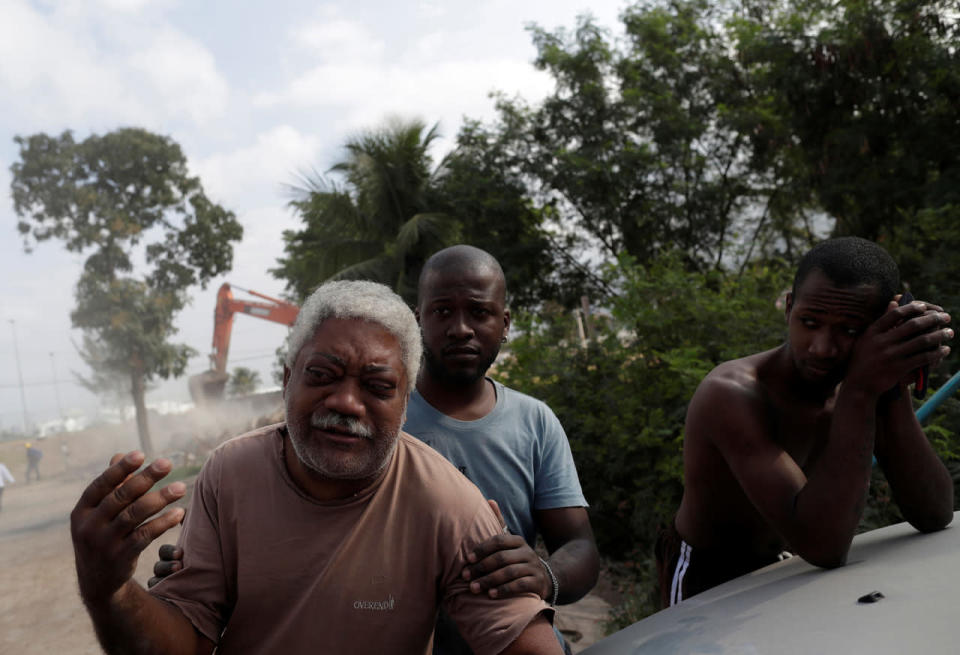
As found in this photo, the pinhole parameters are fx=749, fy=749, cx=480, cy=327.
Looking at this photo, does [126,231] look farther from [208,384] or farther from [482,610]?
[482,610]

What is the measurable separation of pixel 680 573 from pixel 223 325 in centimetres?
2090

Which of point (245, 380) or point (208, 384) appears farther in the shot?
point (245, 380)

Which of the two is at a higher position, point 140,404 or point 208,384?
point 208,384

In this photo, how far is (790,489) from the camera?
6.39 ft

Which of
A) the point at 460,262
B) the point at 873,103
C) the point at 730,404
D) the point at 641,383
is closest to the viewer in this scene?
the point at 730,404

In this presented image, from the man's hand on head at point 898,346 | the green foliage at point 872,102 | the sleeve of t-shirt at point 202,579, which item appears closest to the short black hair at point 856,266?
the man's hand on head at point 898,346

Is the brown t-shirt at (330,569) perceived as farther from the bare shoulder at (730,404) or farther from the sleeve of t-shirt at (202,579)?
the bare shoulder at (730,404)

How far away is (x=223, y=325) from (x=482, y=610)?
842 inches

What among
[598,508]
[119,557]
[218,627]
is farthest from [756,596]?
[598,508]

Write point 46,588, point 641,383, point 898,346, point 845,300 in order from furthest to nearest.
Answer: point 46,588 → point 641,383 → point 845,300 → point 898,346

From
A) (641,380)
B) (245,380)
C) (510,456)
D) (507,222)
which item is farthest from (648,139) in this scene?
(245,380)

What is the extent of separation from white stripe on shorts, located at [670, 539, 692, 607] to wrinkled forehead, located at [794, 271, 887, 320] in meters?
Result: 0.89

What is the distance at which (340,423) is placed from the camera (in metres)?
1.75

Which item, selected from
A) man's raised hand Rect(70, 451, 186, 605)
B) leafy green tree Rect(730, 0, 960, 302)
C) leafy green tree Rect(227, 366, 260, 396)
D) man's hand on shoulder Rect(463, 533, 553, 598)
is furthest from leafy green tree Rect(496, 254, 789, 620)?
leafy green tree Rect(227, 366, 260, 396)
